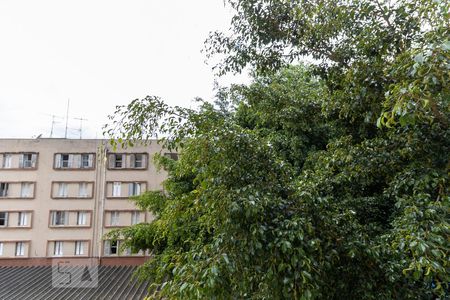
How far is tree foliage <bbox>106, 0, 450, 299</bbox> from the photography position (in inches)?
74.3

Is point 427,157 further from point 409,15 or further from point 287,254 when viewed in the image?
point 287,254

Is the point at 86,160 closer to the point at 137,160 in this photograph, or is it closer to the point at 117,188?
the point at 117,188

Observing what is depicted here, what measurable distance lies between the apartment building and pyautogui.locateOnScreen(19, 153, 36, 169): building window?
0.12ft

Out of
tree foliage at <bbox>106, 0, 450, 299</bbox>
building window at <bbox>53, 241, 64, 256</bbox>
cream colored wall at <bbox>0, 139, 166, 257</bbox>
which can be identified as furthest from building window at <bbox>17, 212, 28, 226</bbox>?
tree foliage at <bbox>106, 0, 450, 299</bbox>

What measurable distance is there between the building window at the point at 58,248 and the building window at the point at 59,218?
75 centimetres

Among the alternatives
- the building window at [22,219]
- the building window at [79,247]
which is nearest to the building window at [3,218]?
the building window at [22,219]

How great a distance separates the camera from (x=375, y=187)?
134 inches

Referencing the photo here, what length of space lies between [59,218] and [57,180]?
1.50 meters

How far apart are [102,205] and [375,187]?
43.1ft

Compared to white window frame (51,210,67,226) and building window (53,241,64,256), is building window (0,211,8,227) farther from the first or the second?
building window (53,241,64,256)

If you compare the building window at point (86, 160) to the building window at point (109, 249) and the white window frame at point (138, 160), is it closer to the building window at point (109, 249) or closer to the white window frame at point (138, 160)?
the white window frame at point (138, 160)

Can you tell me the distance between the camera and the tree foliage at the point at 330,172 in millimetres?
1887

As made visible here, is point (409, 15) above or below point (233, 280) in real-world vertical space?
above

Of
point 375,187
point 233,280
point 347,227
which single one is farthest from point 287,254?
point 375,187
